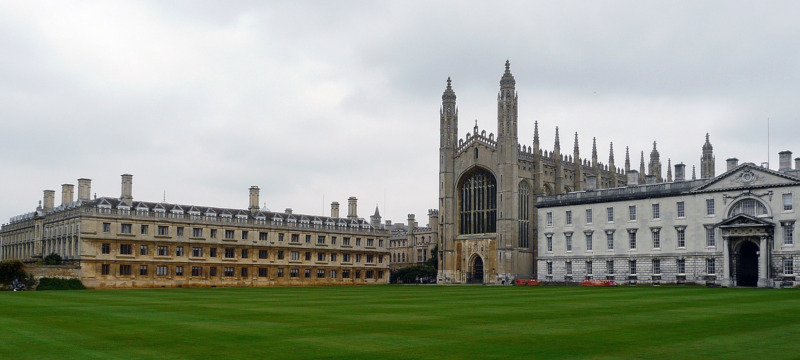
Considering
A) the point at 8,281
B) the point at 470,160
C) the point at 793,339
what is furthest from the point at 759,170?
the point at 8,281

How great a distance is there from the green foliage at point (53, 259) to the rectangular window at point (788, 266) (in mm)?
67992

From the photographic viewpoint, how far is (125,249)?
81875 millimetres

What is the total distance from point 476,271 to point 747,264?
1388 inches

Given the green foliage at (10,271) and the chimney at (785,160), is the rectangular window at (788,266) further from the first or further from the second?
the green foliage at (10,271)

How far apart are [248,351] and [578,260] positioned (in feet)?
222

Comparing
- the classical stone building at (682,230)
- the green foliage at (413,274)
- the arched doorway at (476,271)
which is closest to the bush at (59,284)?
the green foliage at (413,274)

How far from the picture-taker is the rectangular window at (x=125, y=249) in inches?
3209

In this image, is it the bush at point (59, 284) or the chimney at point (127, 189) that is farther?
the chimney at point (127, 189)

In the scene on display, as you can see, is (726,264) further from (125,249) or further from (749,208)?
(125,249)

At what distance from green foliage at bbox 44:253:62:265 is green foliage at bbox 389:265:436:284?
43.4m

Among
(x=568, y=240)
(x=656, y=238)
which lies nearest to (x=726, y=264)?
(x=656, y=238)

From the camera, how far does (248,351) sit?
1845cm

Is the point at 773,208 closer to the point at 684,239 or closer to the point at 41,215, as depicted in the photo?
the point at 684,239

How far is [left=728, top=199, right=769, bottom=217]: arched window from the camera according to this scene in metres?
67.1
